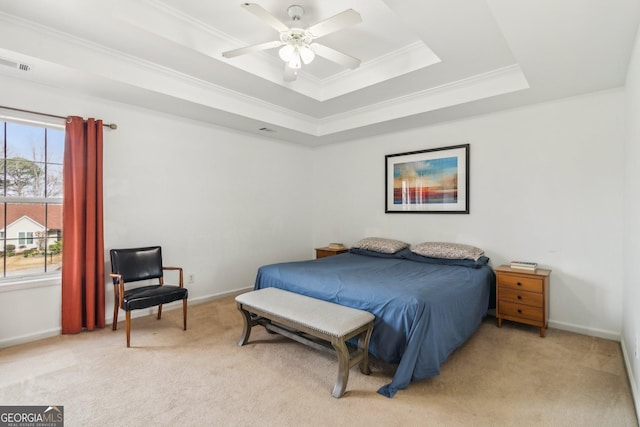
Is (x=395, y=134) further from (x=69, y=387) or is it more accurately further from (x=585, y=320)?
(x=69, y=387)

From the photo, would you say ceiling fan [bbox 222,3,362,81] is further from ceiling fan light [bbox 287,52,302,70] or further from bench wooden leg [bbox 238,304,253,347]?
bench wooden leg [bbox 238,304,253,347]

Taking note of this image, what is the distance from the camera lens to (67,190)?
3.08 metres

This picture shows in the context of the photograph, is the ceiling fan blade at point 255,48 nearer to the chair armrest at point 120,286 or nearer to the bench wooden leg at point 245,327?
the bench wooden leg at point 245,327

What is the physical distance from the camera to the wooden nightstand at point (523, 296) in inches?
120

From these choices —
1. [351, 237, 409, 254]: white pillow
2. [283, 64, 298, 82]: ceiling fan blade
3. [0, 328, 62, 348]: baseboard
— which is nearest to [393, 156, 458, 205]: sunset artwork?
[351, 237, 409, 254]: white pillow

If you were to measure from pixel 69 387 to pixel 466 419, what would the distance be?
8.59 feet

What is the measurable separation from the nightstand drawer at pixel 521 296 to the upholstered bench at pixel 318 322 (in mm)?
1764

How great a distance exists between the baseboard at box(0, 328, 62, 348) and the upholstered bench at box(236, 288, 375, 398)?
1860 millimetres

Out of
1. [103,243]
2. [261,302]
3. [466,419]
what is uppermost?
[103,243]

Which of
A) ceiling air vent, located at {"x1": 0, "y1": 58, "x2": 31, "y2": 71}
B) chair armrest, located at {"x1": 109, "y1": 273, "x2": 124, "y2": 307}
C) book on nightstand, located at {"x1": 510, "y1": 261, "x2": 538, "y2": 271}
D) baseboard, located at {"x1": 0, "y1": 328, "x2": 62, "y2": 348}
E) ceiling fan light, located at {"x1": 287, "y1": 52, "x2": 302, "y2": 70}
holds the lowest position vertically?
baseboard, located at {"x1": 0, "y1": 328, "x2": 62, "y2": 348}

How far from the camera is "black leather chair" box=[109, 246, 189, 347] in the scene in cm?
289

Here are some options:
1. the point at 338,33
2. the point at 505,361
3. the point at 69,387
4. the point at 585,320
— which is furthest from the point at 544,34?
the point at 69,387

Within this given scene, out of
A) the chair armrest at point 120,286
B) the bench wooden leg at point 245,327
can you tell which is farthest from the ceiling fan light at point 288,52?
the chair armrest at point 120,286

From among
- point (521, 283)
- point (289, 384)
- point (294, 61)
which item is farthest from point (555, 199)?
point (289, 384)
